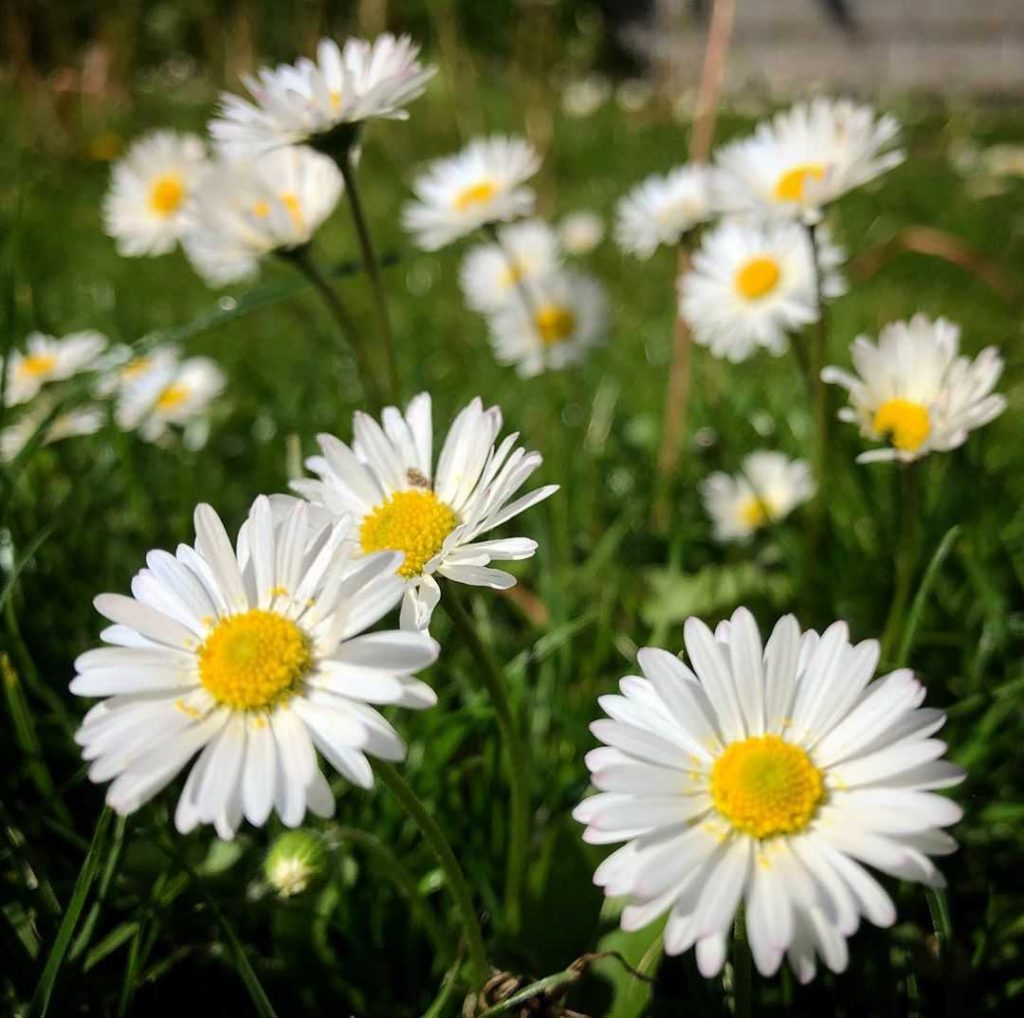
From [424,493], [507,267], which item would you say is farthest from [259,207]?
[507,267]

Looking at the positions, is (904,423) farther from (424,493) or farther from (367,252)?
(367,252)

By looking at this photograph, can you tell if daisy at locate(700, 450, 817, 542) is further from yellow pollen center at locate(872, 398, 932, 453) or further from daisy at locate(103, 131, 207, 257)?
daisy at locate(103, 131, 207, 257)

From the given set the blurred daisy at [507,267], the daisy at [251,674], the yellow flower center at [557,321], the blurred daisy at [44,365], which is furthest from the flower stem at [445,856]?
the blurred daisy at [507,267]

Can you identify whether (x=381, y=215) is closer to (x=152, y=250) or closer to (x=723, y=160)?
(x=152, y=250)

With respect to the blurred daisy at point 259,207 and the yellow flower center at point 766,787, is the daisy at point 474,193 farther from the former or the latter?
the yellow flower center at point 766,787

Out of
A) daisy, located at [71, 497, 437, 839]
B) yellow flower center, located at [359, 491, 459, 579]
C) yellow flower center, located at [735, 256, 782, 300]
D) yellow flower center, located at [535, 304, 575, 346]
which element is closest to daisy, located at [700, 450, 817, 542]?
yellow flower center, located at [735, 256, 782, 300]

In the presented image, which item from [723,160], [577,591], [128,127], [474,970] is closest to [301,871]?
[474,970]
